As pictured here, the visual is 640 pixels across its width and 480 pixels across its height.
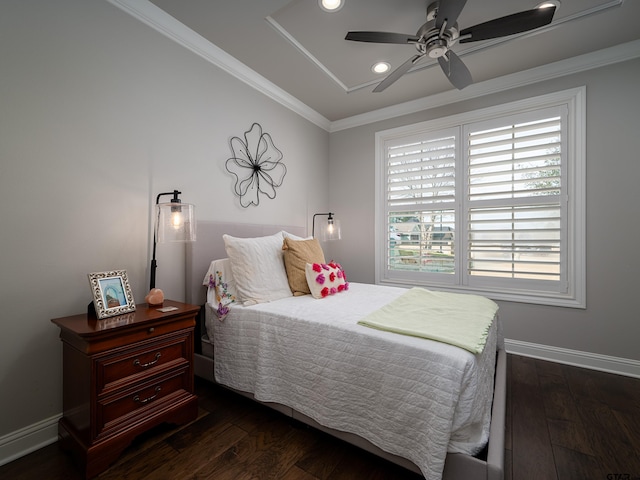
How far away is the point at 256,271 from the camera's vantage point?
2100 millimetres

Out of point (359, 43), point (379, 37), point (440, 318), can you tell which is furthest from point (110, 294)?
point (359, 43)

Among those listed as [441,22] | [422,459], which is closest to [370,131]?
[441,22]

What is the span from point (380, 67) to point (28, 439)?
3.55 meters

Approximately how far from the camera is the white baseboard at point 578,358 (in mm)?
2381

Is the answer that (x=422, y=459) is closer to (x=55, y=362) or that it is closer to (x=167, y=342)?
(x=167, y=342)

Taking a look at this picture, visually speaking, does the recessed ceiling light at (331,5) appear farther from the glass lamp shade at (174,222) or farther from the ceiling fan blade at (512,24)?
the glass lamp shade at (174,222)

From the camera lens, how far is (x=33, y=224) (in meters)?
1.53

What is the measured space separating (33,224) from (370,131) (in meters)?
3.34

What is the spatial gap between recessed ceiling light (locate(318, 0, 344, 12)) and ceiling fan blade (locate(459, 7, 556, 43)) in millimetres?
818

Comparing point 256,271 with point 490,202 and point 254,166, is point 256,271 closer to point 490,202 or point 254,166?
point 254,166

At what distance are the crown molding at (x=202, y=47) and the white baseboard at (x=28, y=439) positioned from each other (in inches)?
98.7

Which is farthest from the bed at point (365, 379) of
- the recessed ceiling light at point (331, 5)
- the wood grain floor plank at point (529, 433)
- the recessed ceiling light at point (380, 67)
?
the recessed ceiling light at point (380, 67)

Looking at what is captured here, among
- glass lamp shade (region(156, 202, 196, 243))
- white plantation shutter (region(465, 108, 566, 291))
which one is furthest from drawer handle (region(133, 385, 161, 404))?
white plantation shutter (region(465, 108, 566, 291))

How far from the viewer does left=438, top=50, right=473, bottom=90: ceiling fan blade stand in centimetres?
202
